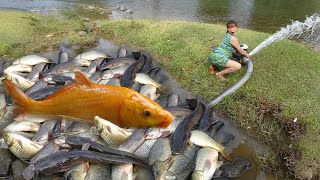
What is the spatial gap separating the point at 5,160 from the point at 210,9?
10.8 m

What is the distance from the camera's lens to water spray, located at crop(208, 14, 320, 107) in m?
5.88

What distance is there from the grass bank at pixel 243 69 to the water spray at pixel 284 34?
4.3 inches

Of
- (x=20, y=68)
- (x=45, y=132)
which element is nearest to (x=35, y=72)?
(x=20, y=68)

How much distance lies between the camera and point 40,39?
8.98 m

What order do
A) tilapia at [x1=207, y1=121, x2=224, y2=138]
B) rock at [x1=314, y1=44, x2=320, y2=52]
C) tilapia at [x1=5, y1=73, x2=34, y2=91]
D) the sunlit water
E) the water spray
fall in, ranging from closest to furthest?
tilapia at [x1=207, y1=121, x2=224, y2=138] < the water spray < tilapia at [x1=5, y1=73, x2=34, y2=91] < the sunlit water < rock at [x1=314, y1=44, x2=320, y2=52]

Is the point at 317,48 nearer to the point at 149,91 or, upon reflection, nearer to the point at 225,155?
the point at 149,91

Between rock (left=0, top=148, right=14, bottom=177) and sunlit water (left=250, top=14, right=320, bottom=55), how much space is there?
16.2ft

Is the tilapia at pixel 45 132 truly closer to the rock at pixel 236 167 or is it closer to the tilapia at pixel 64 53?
the rock at pixel 236 167

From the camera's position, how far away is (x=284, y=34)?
32.4 ft

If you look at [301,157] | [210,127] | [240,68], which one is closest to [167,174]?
[210,127]

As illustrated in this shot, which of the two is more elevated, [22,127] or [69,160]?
[69,160]

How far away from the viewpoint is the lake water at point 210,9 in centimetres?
1261

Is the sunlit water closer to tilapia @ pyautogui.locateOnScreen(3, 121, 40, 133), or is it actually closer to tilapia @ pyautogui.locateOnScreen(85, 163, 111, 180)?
tilapia @ pyautogui.locateOnScreen(85, 163, 111, 180)

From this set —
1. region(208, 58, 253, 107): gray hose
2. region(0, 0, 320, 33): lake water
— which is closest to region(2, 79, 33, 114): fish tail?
region(208, 58, 253, 107): gray hose
